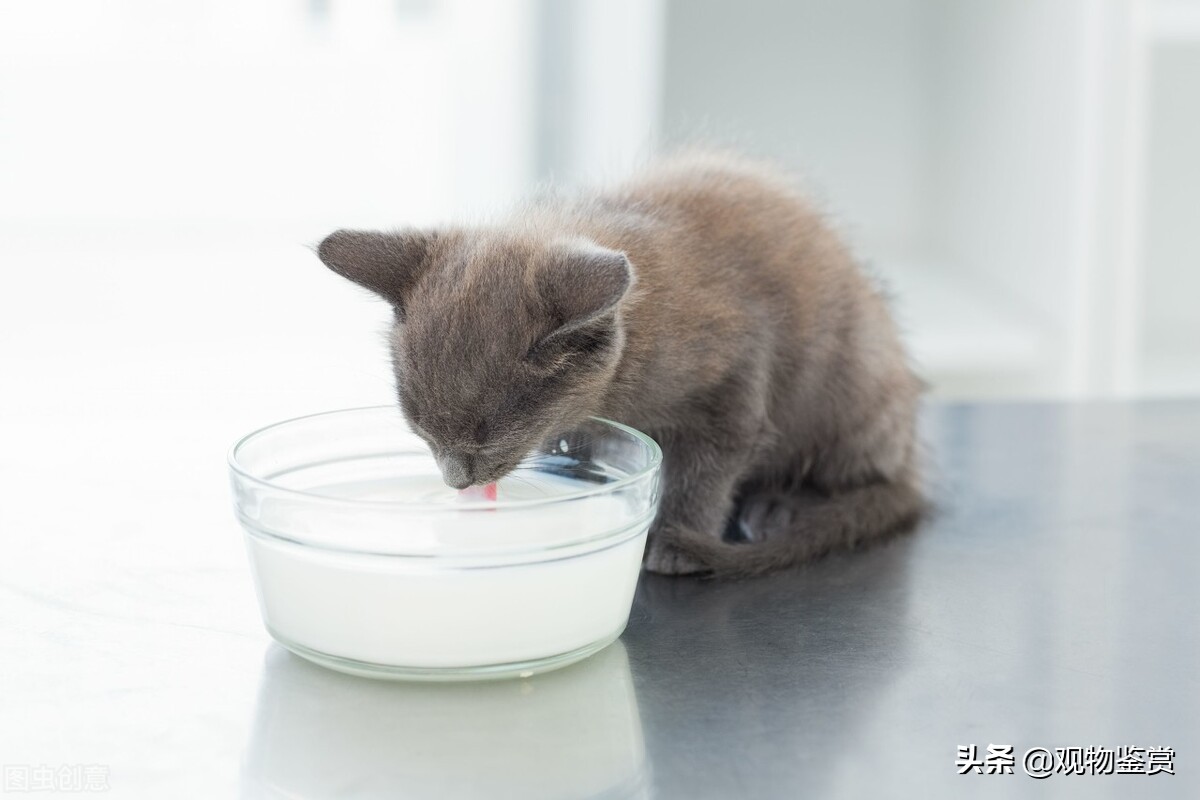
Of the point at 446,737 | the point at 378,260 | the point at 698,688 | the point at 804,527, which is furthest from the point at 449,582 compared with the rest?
the point at 804,527

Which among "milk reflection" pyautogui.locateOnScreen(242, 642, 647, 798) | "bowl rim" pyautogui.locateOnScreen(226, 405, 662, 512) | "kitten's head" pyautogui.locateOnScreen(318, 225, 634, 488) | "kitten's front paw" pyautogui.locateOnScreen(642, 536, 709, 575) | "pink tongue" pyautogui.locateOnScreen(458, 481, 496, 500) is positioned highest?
"kitten's head" pyautogui.locateOnScreen(318, 225, 634, 488)

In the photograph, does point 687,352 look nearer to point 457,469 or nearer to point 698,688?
point 457,469

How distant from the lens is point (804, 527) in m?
1.50

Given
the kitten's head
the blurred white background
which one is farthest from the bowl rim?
the blurred white background

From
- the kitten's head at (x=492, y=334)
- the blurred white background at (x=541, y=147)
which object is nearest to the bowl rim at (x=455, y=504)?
the kitten's head at (x=492, y=334)

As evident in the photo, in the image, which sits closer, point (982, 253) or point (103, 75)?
point (103, 75)

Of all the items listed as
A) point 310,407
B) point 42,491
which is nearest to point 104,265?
point 310,407

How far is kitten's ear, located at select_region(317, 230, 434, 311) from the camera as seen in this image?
4.32 feet

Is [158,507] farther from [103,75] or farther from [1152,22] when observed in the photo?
[1152,22]

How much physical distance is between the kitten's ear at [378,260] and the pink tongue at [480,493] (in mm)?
180

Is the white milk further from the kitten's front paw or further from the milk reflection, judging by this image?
the kitten's front paw

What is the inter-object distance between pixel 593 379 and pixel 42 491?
682 mm

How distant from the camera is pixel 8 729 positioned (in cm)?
106

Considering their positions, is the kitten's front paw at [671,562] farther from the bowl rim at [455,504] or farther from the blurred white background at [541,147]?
the blurred white background at [541,147]
